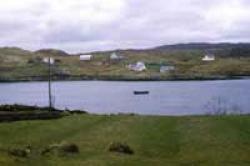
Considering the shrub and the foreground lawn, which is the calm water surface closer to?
the foreground lawn

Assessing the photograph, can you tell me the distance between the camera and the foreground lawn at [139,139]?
82.1 feet

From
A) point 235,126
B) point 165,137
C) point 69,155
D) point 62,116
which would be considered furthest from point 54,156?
point 62,116

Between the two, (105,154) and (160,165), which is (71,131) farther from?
(160,165)

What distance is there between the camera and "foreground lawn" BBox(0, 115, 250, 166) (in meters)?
25.0

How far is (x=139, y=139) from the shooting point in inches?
1226

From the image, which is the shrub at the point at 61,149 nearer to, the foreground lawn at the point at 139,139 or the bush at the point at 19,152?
the foreground lawn at the point at 139,139

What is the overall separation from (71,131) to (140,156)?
9089mm

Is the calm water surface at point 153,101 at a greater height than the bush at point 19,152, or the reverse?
the bush at point 19,152

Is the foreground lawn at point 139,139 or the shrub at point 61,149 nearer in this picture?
the foreground lawn at point 139,139

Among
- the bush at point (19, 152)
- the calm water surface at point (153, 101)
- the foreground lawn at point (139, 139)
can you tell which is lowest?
the calm water surface at point (153, 101)

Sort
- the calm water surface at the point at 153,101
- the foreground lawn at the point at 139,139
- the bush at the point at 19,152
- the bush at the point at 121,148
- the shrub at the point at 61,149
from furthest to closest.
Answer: the calm water surface at the point at 153,101
the bush at the point at 121,148
the shrub at the point at 61,149
the bush at the point at 19,152
the foreground lawn at the point at 139,139

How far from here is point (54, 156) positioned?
25484 millimetres

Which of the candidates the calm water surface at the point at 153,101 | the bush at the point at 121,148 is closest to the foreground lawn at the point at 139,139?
the bush at the point at 121,148

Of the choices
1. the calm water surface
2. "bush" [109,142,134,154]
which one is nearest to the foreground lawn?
"bush" [109,142,134,154]
